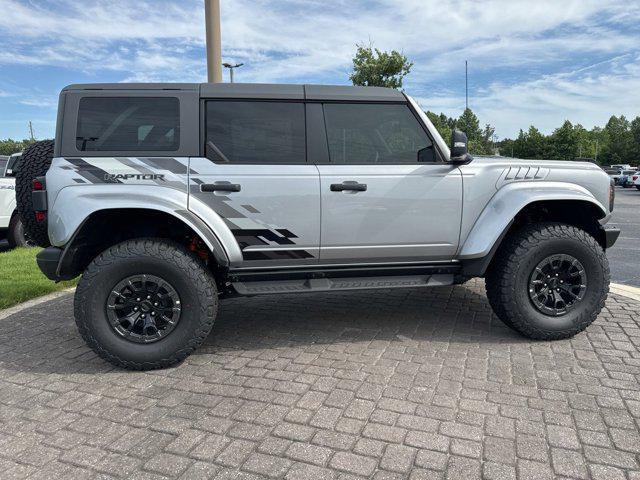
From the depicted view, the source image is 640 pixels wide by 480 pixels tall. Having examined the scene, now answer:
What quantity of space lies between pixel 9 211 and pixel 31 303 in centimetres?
416

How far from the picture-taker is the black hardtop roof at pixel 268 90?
344cm

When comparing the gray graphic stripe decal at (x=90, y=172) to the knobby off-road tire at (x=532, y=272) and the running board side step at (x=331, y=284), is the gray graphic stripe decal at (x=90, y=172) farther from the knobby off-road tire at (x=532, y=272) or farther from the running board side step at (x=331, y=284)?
the knobby off-road tire at (x=532, y=272)

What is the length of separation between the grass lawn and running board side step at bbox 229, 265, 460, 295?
3040 mm

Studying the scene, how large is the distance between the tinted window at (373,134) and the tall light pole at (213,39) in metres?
2.66

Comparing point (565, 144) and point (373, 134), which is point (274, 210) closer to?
point (373, 134)

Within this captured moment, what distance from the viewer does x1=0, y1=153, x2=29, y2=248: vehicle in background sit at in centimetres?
826

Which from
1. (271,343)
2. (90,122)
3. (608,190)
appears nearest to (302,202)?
(271,343)

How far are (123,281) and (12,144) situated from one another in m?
88.9

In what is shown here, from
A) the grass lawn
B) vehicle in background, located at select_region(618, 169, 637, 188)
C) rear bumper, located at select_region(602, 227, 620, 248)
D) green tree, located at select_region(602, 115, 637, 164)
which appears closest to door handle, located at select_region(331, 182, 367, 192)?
rear bumper, located at select_region(602, 227, 620, 248)

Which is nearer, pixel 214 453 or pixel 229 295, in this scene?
pixel 214 453

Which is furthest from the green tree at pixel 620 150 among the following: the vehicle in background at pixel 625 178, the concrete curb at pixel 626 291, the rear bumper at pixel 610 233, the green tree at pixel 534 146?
the rear bumper at pixel 610 233

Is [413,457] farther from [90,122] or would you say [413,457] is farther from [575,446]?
[90,122]

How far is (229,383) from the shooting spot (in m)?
3.15

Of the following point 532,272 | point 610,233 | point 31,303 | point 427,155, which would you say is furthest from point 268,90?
point 31,303
